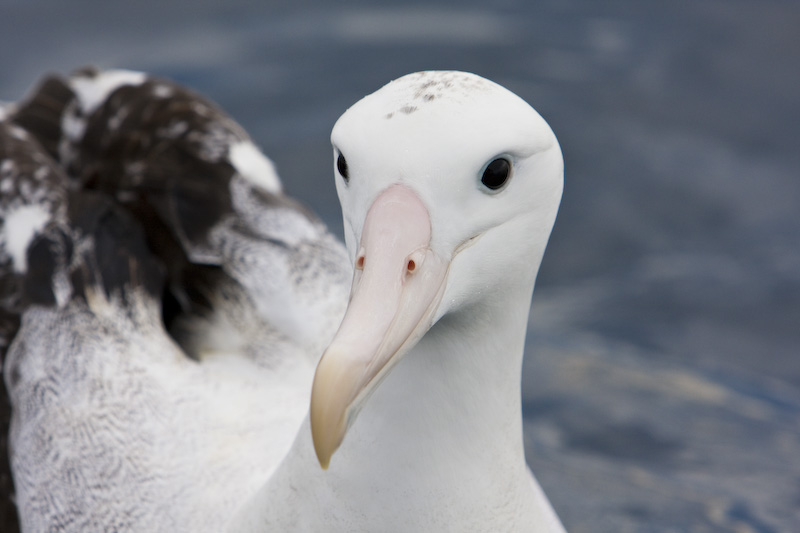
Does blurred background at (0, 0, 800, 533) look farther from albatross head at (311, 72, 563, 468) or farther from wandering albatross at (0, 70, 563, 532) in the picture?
albatross head at (311, 72, 563, 468)

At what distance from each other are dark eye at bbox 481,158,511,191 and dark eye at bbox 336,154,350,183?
0.88 ft

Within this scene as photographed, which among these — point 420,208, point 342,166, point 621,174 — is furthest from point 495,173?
point 621,174

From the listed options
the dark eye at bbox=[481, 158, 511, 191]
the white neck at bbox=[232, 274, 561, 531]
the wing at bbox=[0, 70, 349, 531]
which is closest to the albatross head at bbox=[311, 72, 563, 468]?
the dark eye at bbox=[481, 158, 511, 191]

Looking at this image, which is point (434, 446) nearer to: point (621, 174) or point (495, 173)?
point (495, 173)

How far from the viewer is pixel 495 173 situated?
203 cm

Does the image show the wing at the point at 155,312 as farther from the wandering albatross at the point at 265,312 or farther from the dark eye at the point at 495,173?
the dark eye at the point at 495,173

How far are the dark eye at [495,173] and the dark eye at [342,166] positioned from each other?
27cm

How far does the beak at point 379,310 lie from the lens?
1825 millimetres

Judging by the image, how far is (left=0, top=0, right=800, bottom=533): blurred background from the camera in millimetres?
4938

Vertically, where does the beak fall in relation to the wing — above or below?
above

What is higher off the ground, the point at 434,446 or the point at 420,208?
the point at 420,208

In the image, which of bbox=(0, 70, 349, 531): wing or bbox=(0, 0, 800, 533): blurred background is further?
bbox=(0, 0, 800, 533): blurred background

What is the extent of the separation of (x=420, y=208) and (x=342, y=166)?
21cm

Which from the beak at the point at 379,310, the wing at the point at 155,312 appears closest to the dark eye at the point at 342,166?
the beak at the point at 379,310
